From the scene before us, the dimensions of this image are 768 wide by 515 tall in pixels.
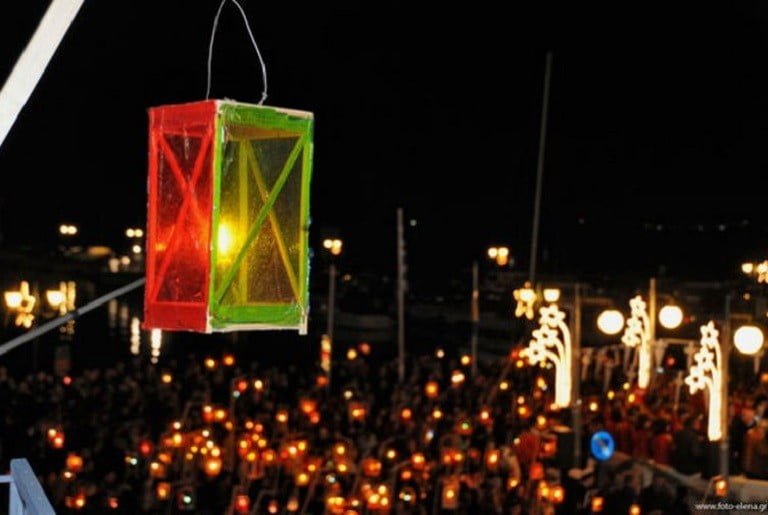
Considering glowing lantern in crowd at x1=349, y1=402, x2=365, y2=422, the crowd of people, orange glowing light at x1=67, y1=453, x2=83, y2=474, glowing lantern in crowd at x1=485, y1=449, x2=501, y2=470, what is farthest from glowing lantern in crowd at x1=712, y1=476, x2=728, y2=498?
orange glowing light at x1=67, y1=453, x2=83, y2=474

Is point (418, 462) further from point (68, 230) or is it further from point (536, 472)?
point (68, 230)

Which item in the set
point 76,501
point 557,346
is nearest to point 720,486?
point 557,346

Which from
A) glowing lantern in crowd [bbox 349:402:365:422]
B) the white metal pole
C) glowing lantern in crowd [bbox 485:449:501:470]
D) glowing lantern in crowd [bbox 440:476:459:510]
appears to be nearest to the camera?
the white metal pole

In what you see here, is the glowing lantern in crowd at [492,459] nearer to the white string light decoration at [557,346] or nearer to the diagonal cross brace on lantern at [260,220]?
the white string light decoration at [557,346]

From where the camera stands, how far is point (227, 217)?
4.02 metres

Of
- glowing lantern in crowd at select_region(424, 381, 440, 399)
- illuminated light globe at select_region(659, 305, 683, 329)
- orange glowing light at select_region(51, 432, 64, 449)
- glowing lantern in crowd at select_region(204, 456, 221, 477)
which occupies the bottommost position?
glowing lantern in crowd at select_region(204, 456, 221, 477)

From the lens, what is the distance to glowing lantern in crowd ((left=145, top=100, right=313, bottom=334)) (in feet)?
13.1

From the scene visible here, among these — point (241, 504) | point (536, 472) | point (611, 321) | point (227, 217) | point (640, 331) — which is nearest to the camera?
point (227, 217)

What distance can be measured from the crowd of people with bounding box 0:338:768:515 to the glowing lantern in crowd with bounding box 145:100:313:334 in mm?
7168

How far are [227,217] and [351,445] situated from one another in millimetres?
10241

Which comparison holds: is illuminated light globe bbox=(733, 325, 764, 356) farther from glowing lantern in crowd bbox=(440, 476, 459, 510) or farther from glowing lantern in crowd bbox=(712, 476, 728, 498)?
glowing lantern in crowd bbox=(440, 476, 459, 510)

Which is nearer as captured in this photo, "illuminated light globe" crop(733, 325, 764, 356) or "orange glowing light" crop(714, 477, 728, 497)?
"illuminated light globe" crop(733, 325, 764, 356)

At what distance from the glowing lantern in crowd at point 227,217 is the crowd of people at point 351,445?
7168 mm

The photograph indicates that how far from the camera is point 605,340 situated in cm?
2181
